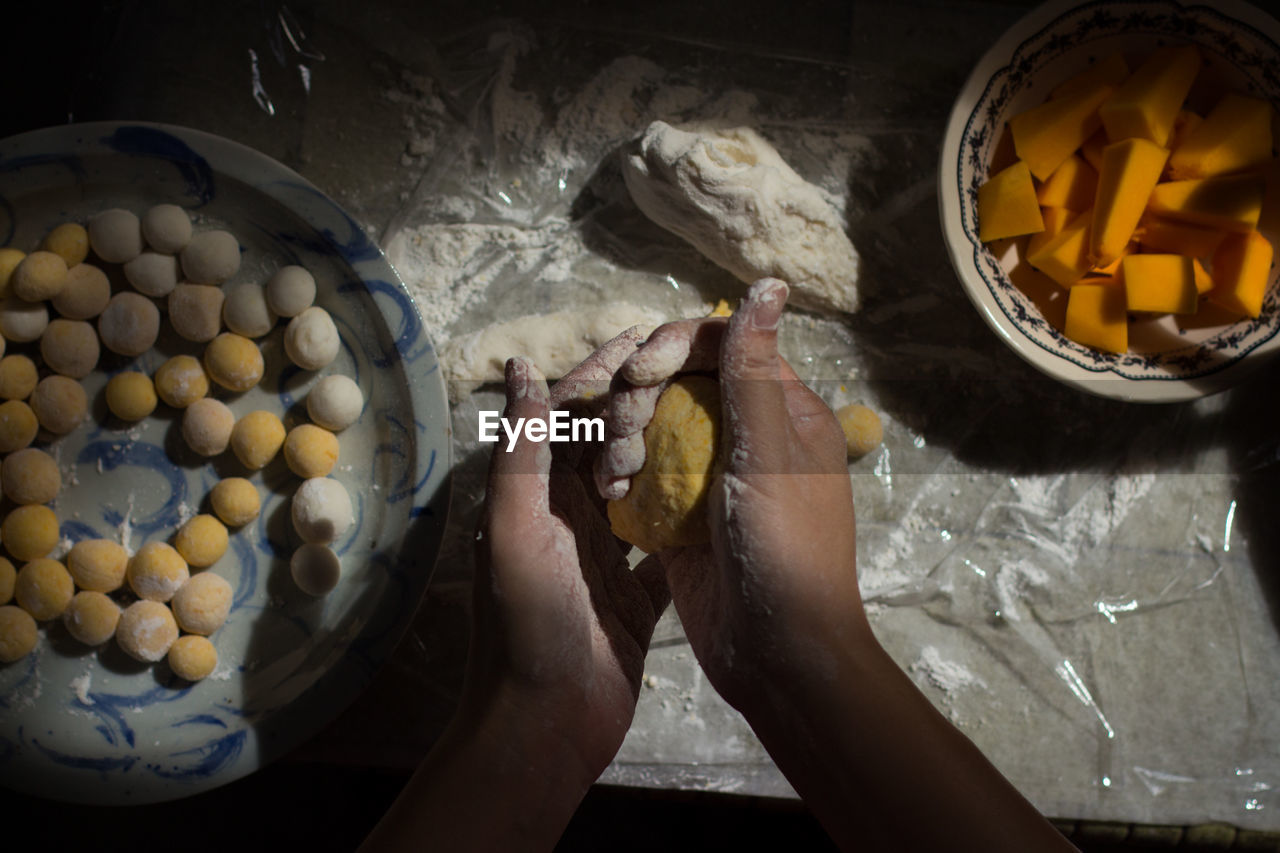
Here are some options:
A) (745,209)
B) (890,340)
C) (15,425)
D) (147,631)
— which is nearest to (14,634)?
(147,631)

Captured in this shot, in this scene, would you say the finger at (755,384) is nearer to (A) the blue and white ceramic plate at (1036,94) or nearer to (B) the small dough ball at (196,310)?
(A) the blue and white ceramic plate at (1036,94)

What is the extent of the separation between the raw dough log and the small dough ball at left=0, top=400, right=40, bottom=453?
36.9 inches

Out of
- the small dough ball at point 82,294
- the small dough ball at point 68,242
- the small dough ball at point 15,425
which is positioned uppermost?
the small dough ball at point 68,242

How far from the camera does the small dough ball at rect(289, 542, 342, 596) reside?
1.08m

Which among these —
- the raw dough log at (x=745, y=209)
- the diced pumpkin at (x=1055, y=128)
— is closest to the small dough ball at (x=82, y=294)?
the raw dough log at (x=745, y=209)

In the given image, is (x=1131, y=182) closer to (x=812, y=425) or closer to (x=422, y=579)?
(x=812, y=425)

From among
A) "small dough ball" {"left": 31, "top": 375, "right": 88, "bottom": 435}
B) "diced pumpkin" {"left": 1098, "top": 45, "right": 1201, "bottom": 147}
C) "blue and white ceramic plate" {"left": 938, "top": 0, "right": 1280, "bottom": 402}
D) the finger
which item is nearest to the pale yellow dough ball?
"small dough ball" {"left": 31, "top": 375, "right": 88, "bottom": 435}

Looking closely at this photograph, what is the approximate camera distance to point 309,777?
1504mm

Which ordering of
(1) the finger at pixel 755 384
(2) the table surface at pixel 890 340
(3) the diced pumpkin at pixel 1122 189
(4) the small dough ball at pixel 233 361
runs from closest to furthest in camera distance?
(1) the finger at pixel 755 384
(3) the diced pumpkin at pixel 1122 189
(4) the small dough ball at pixel 233 361
(2) the table surface at pixel 890 340

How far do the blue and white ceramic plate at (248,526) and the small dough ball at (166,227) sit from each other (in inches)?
1.7

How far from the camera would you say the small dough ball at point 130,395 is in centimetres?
111

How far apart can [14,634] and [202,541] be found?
0.28 m

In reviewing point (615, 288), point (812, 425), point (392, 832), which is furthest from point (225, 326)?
point (812, 425)

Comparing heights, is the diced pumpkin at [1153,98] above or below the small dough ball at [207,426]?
above
